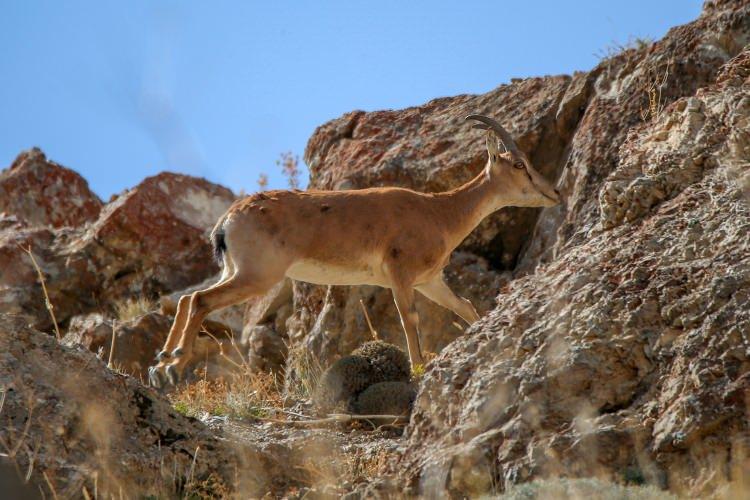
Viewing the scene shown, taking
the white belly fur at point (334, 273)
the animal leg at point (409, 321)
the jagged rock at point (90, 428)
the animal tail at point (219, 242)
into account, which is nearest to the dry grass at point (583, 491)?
the jagged rock at point (90, 428)

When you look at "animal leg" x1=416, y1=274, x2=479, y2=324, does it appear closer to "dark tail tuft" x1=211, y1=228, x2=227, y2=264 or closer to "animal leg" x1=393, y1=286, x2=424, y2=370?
"animal leg" x1=393, y1=286, x2=424, y2=370

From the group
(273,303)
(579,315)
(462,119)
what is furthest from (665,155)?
(273,303)

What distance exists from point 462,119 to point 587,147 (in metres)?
2.58

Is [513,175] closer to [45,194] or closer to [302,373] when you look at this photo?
[302,373]

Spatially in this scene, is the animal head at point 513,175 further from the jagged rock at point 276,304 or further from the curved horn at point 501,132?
the jagged rock at point 276,304

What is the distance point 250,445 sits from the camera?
8.38 m

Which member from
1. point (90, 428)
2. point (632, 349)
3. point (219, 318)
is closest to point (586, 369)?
point (632, 349)

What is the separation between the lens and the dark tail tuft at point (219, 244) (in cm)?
1148

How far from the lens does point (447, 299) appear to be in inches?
480

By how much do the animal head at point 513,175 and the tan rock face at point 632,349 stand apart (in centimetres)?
365

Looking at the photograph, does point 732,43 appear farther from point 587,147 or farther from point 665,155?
point 665,155

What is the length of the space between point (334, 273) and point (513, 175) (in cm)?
253

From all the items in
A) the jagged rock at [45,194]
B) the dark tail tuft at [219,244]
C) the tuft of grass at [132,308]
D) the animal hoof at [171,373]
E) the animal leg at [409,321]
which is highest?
the jagged rock at [45,194]

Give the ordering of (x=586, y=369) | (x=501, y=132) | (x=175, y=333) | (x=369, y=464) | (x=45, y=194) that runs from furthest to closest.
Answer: (x=45, y=194)
(x=501, y=132)
(x=175, y=333)
(x=369, y=464)
(x=586, y=369)
